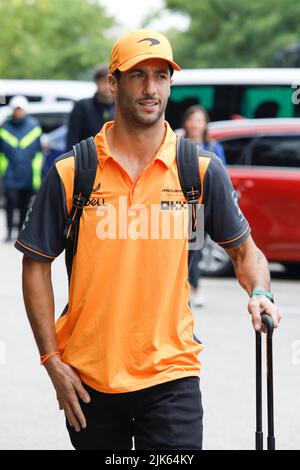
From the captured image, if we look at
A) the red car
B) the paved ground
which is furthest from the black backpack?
the red car

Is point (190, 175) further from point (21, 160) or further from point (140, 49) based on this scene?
point (21, 160)

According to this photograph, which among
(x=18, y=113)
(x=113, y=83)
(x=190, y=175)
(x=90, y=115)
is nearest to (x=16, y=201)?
(x=18, y=113)

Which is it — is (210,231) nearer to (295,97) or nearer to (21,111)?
(295,97)

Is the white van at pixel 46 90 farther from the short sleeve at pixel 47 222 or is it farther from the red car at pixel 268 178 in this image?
the short sleeve at pixel 47 222

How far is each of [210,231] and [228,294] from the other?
8.01 metres

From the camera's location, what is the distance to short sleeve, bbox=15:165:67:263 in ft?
12.0

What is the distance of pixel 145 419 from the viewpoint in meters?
3.67

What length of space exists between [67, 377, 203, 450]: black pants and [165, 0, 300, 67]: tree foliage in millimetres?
39058

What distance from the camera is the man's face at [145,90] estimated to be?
363 centimetres

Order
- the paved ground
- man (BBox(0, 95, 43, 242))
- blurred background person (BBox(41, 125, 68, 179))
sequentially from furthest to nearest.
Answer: blurred background person (BBox(41, 125, 68, 179)) → man (BBox(0, 95, 43, 242)) → the paved ground

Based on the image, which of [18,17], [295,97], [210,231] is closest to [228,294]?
[295,97]

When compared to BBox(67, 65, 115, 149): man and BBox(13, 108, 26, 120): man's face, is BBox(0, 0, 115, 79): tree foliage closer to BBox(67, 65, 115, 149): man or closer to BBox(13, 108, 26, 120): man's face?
BBox(13, 108, 26, 120): man's face

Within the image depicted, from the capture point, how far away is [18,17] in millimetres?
54062

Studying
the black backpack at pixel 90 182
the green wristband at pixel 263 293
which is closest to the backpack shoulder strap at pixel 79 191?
the black backpack at pixel 90 182
